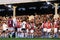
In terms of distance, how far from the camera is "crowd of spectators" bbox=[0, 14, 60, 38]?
761 cm

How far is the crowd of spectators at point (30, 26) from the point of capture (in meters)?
7.61

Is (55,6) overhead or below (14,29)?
overhead

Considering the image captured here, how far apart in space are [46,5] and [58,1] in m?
0.36

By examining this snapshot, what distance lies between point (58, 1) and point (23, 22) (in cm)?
118

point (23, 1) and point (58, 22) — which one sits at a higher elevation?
point (23, 1)

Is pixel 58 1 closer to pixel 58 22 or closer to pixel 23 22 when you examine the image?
pixel 58 22

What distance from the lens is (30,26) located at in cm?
779

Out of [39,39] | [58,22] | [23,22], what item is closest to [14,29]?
[23,22]

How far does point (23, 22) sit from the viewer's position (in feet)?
25.7

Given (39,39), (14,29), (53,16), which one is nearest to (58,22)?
(53,16)

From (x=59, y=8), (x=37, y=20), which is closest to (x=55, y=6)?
(x=59, y=8)

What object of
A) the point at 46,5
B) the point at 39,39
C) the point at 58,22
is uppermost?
the point at 46,5

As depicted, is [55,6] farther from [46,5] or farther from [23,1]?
[23,1]

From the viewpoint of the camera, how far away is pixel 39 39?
300 inches
